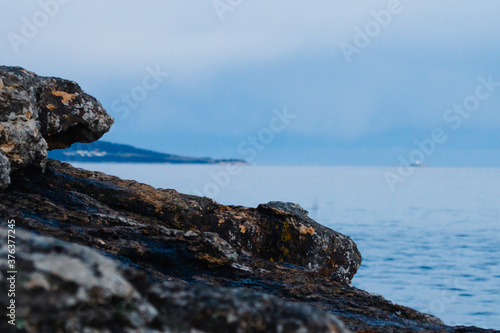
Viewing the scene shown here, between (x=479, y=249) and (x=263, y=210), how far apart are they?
4802 centimetres

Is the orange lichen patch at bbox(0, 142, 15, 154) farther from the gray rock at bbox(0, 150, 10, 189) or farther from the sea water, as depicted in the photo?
the sea water

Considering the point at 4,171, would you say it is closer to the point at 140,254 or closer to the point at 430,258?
the point at 140,254

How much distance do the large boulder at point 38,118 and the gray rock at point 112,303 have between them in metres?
5.92

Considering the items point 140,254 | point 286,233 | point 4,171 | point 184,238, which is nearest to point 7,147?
point 4,171

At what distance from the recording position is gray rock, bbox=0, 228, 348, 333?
9.86 ft

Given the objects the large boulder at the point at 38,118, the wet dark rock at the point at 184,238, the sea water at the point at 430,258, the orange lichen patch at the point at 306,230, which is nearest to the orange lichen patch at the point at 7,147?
the large boulder at the point at 38,118

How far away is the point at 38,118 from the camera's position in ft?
34.5

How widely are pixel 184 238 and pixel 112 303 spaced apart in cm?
573

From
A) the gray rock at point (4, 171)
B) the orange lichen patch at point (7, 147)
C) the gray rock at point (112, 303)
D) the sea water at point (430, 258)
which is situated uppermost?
the sea water at point (430, 258)

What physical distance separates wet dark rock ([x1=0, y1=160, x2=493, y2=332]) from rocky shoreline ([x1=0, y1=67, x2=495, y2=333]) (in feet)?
0.09

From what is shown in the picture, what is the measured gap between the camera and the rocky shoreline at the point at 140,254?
3.14 m

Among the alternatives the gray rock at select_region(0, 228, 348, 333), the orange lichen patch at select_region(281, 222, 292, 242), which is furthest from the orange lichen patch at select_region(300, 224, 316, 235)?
the gray rock at select_region(0, 228, 348, 333)

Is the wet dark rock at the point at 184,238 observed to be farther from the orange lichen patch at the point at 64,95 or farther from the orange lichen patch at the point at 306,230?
the orange lichen patch at the point at 64,95

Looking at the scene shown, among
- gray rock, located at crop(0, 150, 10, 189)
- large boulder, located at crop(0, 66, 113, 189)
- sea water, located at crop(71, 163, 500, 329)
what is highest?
sea water, located at crop(71, 163, 500, 329)
